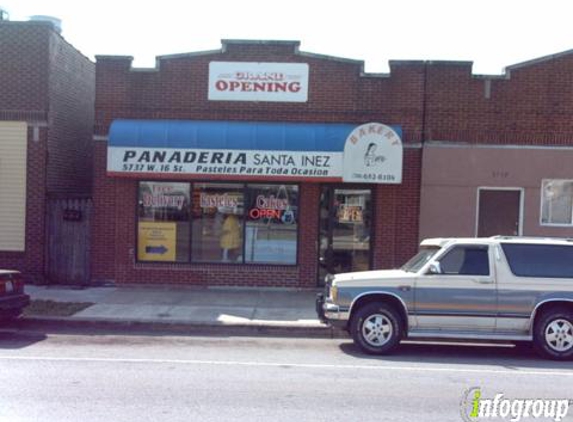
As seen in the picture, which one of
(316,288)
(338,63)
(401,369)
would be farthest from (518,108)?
(401,369)

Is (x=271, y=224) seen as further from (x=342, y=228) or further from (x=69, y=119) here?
(x=69, y=119)

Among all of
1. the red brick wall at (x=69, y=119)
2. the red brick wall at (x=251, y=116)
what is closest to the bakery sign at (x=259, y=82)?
the red brick wall at (x=251, y=116)

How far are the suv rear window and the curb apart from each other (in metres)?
3.13

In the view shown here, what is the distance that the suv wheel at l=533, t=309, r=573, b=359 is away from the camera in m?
9.20

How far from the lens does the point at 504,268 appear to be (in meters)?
9.34

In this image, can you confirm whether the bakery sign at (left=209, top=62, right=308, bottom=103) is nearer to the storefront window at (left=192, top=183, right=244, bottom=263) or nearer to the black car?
the storefront window at (left=192, top=183, right=244, bottom=263)

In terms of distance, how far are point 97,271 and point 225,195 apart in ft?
11.4

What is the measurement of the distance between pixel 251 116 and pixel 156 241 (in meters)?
3.67

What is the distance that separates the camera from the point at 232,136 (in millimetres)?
14125

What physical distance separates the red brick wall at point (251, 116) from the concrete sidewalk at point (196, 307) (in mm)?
443

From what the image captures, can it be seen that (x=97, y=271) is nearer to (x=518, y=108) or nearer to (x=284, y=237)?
(x=284, y=237)

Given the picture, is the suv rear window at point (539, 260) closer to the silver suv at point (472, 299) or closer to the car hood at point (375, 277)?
the silver suv at point (472, 299)

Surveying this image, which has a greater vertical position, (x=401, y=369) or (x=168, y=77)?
(x=168, y=77)

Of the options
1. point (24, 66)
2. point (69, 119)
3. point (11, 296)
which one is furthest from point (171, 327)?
point (24, 66)
